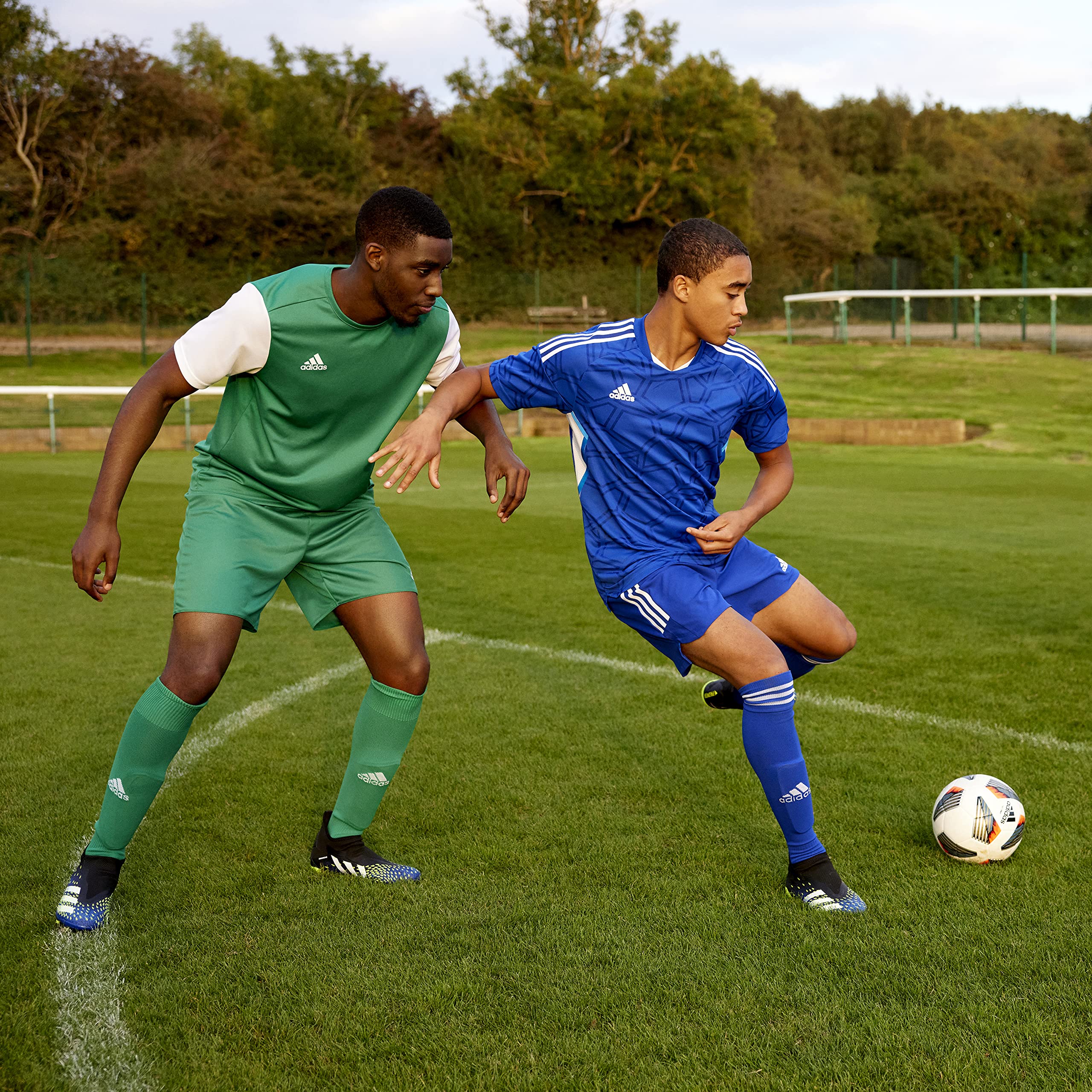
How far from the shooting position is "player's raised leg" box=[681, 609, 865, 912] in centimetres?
350

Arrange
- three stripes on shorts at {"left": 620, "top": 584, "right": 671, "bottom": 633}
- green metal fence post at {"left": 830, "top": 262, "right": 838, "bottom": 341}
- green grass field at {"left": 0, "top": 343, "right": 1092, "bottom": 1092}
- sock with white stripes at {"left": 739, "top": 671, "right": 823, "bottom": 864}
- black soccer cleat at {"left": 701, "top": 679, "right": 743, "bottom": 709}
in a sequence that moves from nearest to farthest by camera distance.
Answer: green grass field at {"left": 0, "top": 343, "right": 1092, "bottom": 1092}, sock with white stripes at {"left": 739, "top": 671, "right": 823, "bottom": 864}, three stripes on shorts at {"left": 620, "top": 584, "right": 671, "bottom": 633}, black soccer cleat at {"left": 701, "top": 679, "right": 743, "bottom": 709}, green metal fence post at {"left": 830, "top": 262, "right": 838, "bottom": 341}

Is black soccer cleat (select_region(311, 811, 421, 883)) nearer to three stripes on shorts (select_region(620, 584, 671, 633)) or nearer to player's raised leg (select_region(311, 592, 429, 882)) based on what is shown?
player's raised leg (select_region(311, 592, 429, 882))

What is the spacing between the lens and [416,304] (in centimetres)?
346

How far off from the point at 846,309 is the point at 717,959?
33.6 meters

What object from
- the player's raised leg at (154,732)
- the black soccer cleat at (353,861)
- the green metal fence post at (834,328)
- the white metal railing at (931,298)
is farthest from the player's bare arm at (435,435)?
the green metal fence post at (834,328)

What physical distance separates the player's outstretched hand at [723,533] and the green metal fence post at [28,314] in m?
30.0

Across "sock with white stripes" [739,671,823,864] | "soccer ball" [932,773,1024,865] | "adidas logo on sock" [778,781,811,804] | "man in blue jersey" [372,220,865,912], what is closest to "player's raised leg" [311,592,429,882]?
"man in blue jersey" [372,220,865,912]

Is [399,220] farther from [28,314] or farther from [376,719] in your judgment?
[28,314]

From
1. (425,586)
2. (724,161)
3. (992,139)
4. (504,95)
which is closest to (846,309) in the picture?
(724,161)

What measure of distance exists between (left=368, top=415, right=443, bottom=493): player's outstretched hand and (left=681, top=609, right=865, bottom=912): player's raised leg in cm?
98

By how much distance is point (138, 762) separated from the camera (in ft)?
11.4

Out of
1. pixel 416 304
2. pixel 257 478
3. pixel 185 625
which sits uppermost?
pixel 416 304

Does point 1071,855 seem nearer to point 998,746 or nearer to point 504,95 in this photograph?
point 998,746

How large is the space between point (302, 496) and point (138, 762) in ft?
3.04
